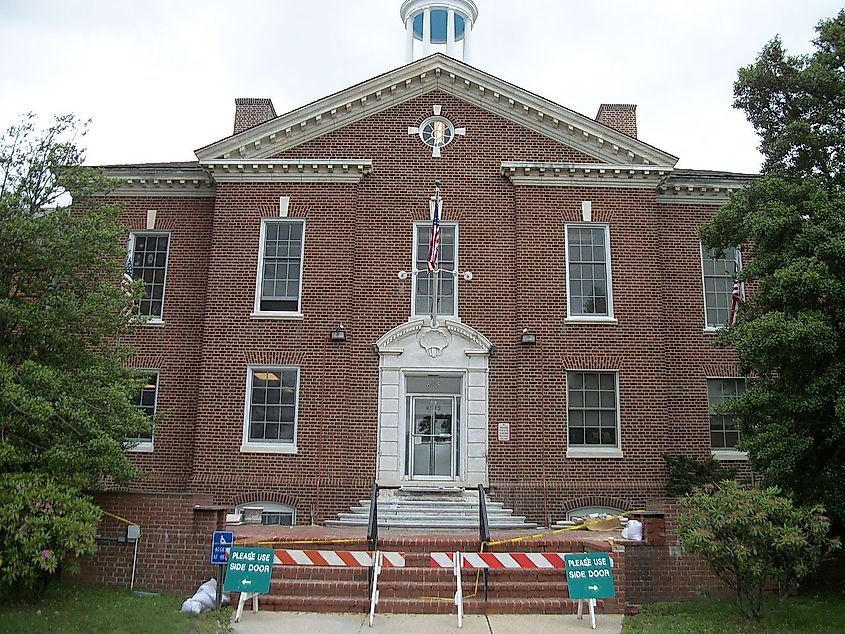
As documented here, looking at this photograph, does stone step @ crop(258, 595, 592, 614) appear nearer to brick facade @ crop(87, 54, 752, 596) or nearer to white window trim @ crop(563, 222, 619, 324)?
brick facade @ crop(87, 54, 752, 596)

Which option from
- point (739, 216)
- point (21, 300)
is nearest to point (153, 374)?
point (21, 300)

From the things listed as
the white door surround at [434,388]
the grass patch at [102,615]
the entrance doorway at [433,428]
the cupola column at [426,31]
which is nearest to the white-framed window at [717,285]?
the white door surround at [434,388]

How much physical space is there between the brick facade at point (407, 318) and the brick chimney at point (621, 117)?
2.30 meters

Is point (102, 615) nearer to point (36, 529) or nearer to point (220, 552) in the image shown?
point (36, 529)

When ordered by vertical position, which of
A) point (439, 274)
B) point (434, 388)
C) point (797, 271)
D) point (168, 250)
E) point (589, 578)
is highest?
point (168, 250)

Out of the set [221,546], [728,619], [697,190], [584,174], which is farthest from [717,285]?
[221,546]

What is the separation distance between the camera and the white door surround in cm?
1753

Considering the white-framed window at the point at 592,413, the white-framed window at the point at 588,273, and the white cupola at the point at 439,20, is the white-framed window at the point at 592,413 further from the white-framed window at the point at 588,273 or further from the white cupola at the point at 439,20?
the white cupola at the point at 439,20

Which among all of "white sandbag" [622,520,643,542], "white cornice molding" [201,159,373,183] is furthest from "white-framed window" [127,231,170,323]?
"white sandbag" [622,520,643,542]

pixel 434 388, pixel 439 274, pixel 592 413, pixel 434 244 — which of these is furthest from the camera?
pixel 439 274

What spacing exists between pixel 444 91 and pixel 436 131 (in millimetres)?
1088

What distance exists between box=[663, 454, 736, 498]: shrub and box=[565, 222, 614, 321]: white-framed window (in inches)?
143

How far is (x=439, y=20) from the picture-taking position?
23.7 metres

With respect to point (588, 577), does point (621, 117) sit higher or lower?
higher
